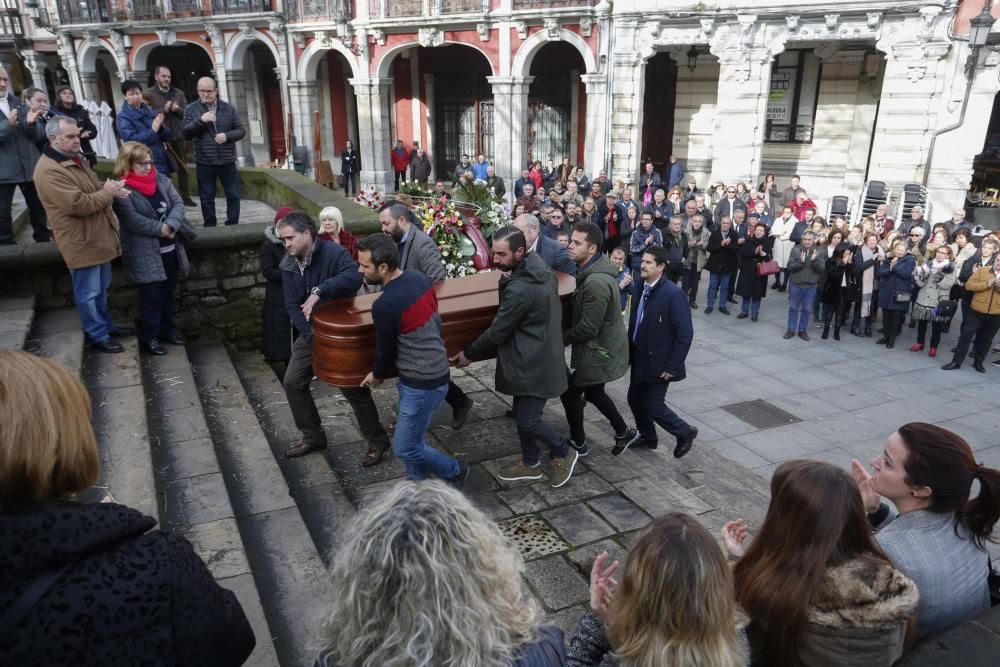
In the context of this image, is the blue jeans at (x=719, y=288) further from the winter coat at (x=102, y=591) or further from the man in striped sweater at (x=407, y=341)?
the winter coat at (x=102, y=591)

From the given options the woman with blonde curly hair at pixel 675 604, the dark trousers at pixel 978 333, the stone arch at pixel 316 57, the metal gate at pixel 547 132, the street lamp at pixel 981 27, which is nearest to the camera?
the woman with blonde curly hair at pixel 675 604

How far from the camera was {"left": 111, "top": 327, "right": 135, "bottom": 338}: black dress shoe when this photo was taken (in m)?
5.60

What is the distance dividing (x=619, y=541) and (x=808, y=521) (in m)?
2.06

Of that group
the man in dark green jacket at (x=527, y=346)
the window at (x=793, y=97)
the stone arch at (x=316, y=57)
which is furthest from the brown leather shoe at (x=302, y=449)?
the stone arch at (x=316, y=57)

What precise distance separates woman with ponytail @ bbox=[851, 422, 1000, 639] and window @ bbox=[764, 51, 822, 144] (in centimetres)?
1661

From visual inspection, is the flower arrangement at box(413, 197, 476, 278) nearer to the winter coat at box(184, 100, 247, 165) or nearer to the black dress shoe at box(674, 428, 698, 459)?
the winter coat at box(184, 100, 247, 165)

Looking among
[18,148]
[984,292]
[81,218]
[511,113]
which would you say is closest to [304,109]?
[511,113]

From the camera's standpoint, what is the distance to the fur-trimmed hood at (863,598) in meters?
2.12

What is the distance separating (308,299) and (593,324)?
1.94 meters

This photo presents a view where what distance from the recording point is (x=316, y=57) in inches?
868

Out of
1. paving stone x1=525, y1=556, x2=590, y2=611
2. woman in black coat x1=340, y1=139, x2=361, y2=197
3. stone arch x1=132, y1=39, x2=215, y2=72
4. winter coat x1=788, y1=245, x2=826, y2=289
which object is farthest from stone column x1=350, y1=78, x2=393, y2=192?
paving stone x1=525, y1=556, x2=590, y2=611

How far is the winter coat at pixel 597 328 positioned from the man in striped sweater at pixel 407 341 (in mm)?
1272

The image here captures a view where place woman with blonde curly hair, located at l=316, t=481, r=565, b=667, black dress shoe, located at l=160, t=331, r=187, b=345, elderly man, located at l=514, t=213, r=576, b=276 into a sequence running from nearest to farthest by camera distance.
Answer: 1. woman with blonde curly hair, located at l=316, t=481, r=565, b=667
2. elderly man, located at l=514, t=213, r=576, b=276
3. black dress shoe, located at l=160, t=331, r=187, b=345

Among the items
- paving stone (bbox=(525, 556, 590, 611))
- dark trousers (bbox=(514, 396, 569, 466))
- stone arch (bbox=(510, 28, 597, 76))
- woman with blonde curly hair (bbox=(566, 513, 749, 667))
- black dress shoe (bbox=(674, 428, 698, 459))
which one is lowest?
black dress shoe (bbox=(674, 428, 698, 459))
